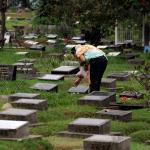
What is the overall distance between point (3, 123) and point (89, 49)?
6281 millimetres

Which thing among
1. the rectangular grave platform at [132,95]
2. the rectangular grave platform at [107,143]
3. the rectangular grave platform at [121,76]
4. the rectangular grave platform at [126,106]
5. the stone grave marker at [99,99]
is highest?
the rectangular grave platform at [107,143]

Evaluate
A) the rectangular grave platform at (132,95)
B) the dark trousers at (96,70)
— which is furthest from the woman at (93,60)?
the rectangular grave platform at (132,95)

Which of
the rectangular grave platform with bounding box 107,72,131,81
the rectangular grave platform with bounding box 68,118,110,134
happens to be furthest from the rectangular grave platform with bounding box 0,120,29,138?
the rectangular grave platform with bounding box 107,72,131,81

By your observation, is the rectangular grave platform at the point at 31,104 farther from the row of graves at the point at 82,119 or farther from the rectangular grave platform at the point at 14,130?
the rectangular grave platform at the point at 14,130

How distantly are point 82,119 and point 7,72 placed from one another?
8.42 metres

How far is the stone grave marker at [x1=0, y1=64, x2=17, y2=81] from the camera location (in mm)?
19891

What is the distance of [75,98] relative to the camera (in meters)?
16.4

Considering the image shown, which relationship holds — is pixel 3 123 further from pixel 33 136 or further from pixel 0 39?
pixel 0 39

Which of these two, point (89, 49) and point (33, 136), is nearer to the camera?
point (33, 136)

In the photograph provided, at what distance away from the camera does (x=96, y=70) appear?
668 inches

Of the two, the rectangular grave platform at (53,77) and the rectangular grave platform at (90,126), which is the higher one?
the rectangular grave platform at (90,126)

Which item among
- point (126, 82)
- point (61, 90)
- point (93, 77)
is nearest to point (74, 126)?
point (93, 77)

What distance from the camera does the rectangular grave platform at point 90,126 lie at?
11.3 metres

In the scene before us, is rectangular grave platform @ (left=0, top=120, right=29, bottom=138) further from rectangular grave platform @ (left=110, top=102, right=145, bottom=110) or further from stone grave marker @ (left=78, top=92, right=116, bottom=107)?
rectangular grave platform @ (left=110, top=102, right=145, bottom=110)
